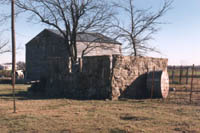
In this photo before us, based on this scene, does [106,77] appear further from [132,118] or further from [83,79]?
[132,118]

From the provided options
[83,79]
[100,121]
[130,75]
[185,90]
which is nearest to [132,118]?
[100,121]

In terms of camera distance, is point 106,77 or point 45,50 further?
point 45,50

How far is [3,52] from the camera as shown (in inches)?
1351

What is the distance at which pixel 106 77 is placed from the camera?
11.9 m

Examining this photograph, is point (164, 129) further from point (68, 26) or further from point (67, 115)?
point (68, 26)

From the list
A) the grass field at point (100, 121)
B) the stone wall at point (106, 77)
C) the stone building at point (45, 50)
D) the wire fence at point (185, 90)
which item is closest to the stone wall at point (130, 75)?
the stone wall at point (106, 77)

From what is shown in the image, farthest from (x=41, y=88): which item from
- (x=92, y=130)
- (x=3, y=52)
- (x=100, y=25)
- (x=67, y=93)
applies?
(x=3, y=52)

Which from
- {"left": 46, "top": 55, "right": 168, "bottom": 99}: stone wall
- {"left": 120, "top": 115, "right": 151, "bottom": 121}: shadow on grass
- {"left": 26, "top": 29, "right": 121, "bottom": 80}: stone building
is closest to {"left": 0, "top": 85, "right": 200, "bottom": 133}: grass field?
{"left": 120, "top": 115, "right": 151, "bottom": 121}: shadow on grass

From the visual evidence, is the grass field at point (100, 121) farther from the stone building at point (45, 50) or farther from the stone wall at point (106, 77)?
the stone building at point (45, 50)

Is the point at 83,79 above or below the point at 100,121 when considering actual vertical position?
above

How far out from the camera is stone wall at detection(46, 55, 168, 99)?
1193 centimetres

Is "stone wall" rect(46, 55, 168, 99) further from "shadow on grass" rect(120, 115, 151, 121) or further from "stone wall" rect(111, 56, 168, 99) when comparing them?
"shadow on grass" rect(120, 115, 151, 121)

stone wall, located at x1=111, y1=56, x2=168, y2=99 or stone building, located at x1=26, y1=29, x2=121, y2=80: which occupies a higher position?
stone building, located at x1=26, y1=29, x2=121, y2=80

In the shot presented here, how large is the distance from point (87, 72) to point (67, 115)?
5.08 metres
